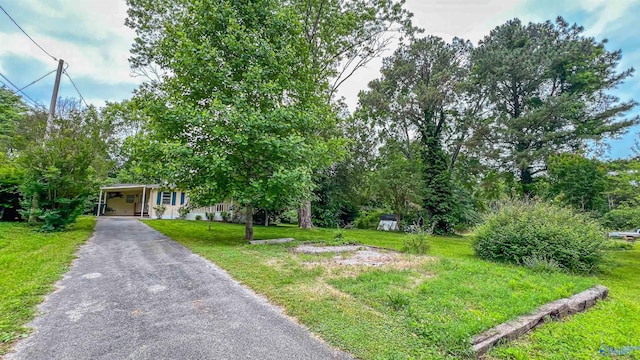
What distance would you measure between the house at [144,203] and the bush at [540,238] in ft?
51.0

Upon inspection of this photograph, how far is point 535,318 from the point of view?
3.51 metres

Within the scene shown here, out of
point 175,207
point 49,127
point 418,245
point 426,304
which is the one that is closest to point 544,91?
point 418,245

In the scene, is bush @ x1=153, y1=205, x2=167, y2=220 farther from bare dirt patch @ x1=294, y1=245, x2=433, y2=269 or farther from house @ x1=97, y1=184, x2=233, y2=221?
bare dirt patch @ x1=294, y1=245, x2=433, y2=269

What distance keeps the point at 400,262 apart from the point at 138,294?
17.3ft

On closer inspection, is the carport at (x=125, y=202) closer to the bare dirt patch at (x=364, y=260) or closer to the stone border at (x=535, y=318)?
the bare dirt patch at (x=364, y=260)

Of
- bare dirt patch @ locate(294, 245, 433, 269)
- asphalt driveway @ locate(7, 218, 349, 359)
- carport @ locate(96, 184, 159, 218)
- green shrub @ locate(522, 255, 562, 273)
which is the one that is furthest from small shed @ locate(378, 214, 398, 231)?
asphalt driveway @ locate(7, 218, 349, 359)

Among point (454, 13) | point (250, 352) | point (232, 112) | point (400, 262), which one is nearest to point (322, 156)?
point (232, 112)

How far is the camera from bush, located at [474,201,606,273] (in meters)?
7.01

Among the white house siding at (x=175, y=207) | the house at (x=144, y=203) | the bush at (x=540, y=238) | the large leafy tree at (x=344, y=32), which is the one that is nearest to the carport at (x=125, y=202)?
the house at (x=144, y=203)

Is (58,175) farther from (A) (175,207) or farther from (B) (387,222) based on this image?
(B) (387,222)

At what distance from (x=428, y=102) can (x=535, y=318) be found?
16804 millimetres

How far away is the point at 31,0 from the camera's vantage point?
10.8 meters

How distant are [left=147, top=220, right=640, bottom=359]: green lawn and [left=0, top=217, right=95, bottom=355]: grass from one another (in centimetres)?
264

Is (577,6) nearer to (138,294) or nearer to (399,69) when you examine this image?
(399,69)
